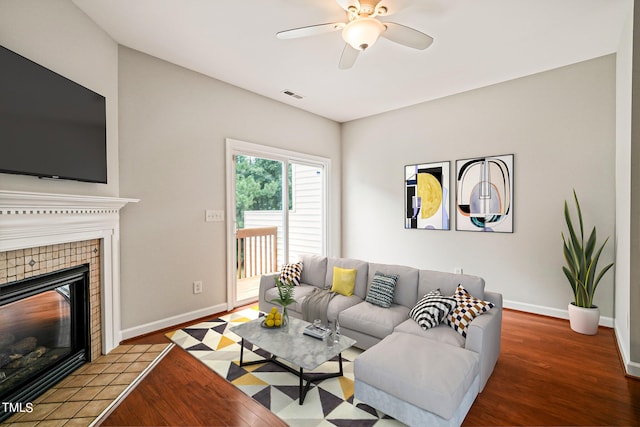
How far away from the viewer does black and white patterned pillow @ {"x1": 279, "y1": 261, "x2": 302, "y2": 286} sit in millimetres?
3649

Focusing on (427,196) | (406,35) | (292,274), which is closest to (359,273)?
(292,274)

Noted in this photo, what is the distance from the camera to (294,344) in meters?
2.21

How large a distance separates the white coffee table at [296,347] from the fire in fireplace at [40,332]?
130 centimetres

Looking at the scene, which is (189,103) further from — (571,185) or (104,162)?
(571,185)

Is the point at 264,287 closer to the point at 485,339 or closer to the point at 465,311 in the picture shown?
the point at 465,311

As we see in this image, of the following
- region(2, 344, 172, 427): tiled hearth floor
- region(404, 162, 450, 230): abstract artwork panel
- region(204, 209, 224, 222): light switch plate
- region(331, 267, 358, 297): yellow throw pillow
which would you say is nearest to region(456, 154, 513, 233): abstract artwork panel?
region(404, 162, 450, 230): abstract artwork panel

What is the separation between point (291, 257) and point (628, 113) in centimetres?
403

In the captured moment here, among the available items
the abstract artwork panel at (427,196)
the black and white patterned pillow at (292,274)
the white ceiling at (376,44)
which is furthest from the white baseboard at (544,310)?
the white ceiling at (376,44)

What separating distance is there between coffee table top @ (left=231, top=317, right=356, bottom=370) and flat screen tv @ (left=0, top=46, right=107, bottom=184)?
175 centimetres

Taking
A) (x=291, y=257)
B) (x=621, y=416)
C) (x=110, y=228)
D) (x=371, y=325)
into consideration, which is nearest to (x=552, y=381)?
(x=621, y=416)

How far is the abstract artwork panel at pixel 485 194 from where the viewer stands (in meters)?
3.83

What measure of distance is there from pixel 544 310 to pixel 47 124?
197 inches

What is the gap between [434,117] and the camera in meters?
4.47

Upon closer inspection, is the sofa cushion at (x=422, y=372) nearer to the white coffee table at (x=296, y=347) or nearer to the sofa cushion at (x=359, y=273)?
the white coffee table at (x=296, y=347)
